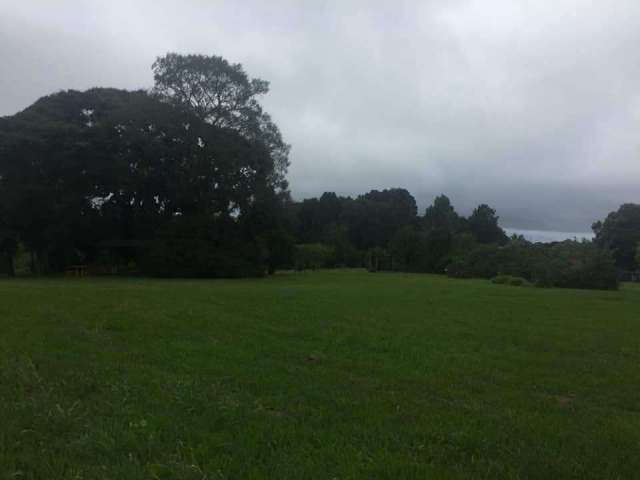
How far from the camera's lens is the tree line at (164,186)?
→ 40531 mm

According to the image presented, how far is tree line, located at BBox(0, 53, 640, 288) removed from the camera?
40.5m

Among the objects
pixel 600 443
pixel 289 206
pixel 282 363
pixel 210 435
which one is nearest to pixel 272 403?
pixel 210 435

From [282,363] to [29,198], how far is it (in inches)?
1416

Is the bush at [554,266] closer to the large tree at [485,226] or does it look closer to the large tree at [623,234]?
the large tree at [623,234]

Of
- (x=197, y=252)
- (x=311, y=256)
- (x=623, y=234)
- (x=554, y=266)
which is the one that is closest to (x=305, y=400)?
(x=197, y=252)

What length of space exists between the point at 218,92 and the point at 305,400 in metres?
41.2

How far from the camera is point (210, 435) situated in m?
5.30

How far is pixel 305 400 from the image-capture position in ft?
22.0

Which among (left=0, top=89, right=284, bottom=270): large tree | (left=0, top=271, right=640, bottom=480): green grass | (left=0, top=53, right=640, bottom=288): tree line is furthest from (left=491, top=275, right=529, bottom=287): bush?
(left=0, top=271, right=640, bottom=480): green grass

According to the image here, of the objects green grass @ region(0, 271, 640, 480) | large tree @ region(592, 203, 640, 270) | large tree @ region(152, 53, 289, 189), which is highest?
large tree @ region(152, 53, 289, 189)

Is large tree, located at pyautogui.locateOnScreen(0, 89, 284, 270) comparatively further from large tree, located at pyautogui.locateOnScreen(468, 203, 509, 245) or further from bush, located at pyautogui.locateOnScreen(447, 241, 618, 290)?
large tree, located at pyautogui.locateOnScreen(468, 203, 509, 245)

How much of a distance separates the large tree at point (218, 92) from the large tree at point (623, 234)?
44025 mm

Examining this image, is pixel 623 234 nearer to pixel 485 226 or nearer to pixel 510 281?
pixel 485 226

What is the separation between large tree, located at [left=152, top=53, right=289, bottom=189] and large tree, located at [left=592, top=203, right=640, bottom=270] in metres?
44.0
